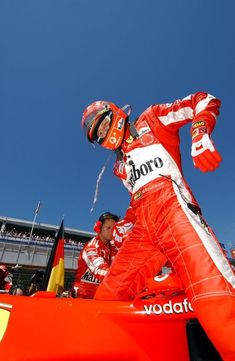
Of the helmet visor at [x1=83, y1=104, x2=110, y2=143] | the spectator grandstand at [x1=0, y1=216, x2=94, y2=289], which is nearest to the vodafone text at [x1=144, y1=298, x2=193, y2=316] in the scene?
the helmet visor at [x1=83, y1=104, x2=110, y2=143]

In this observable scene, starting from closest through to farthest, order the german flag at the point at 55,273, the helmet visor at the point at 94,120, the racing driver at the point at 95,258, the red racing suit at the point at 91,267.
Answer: the helmet visor at the point at 94,120, the red racing suit at the point at 91,267, the racing driver at the point at 95,258, the german flag at the point at 55,273

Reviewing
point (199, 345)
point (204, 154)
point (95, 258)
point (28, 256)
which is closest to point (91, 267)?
point (95, 258)

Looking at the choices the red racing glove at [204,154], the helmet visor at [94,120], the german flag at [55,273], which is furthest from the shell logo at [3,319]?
the german flag at [55,273]

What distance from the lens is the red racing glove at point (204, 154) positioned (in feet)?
5.41

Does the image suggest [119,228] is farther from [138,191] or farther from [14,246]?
[14,246]

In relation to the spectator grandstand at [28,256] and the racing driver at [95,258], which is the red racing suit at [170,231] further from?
the spectator grandstand at [28,256]

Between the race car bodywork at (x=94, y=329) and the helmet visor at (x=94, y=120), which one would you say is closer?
the race car bodywork at (x=94, y=329)

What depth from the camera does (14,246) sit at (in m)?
21.9

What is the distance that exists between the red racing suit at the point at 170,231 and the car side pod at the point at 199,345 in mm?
173

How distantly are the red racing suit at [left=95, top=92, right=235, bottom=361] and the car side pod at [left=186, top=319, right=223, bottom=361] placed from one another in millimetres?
173

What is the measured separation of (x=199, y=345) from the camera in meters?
1.37

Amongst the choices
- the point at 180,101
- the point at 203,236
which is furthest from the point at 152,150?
the point at 203,236

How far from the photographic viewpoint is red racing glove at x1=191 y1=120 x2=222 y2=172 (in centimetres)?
165

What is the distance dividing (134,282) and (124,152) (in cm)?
111
